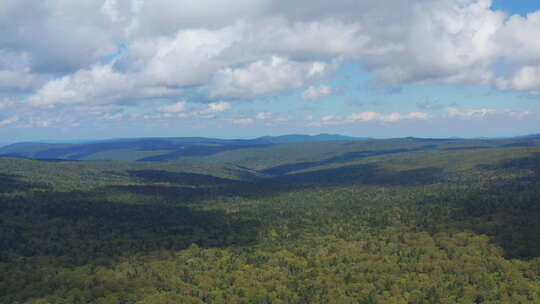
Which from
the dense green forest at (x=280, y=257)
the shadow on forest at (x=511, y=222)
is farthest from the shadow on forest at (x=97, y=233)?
the shadow on forest at (x=511, y=222)

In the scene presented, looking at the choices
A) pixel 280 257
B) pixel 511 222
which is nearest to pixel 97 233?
pixel 280 257

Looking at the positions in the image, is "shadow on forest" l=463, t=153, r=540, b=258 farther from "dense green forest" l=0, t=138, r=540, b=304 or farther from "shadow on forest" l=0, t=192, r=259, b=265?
"shadow on forest" l=0, t=192, r=259, b=265

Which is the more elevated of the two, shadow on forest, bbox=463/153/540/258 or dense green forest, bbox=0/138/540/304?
shadow on forest, bbox=463/153/540/258

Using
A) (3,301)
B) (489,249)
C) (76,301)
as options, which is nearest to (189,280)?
(76,301)

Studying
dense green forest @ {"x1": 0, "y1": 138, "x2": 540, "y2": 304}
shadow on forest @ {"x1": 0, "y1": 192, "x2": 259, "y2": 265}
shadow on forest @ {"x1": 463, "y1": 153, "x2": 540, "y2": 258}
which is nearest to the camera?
dense green forest @ {"x1": 0, "y1": 138, "x2": 540, "y2": 304}

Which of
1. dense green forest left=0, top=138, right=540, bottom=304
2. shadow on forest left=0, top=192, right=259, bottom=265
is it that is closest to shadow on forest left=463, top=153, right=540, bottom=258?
dense green forest left=0, top=138, right=540, bottom=304

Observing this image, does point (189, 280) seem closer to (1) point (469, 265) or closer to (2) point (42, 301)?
(2) point (42, 301)

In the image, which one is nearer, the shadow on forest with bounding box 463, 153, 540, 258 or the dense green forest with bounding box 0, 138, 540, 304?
the dense green forest with bounding box 0, 138, 540, 304

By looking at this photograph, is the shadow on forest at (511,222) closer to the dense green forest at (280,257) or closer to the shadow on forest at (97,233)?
the dense green forest at (280,257)

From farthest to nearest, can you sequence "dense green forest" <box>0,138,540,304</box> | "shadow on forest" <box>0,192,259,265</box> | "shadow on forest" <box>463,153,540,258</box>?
"shadow on forest" <box>0,192,259,265</box>
"shadow on forest" <box>463,153,540,258</box>
"dense green forest" <box>0,138,540,304</box>

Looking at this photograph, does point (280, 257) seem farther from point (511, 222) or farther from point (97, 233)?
point (511, 222)
